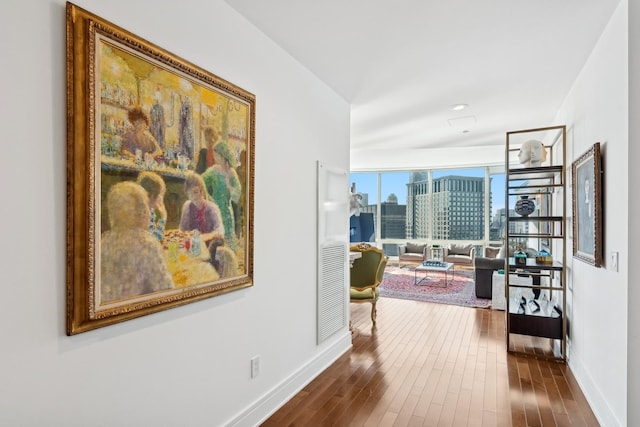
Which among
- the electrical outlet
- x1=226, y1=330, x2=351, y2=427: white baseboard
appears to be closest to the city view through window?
x1=226, y1=330, x2=351, y2=427: white baseboard

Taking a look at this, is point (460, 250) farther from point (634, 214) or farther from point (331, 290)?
point (634, 214)

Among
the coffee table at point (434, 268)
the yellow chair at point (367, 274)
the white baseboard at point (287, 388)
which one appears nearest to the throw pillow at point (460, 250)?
the coffee table at point (434, 268)

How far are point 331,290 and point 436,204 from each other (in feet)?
22.9

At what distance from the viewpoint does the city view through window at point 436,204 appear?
905 cm

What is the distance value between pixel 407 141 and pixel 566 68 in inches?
130

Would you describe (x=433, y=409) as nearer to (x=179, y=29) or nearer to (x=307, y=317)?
(x=307, y=317)

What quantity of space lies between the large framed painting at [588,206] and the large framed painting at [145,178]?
2241mm

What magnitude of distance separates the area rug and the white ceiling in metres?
2.90

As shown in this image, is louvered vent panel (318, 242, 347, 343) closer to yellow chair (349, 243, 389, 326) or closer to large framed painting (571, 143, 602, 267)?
yellow chair (349, 243, 389, 326)

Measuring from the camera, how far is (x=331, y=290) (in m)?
3.33

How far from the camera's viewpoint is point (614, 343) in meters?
2.14

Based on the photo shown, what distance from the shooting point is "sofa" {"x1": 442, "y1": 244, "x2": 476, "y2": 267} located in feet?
27.7

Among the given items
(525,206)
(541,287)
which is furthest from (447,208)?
(541,287)

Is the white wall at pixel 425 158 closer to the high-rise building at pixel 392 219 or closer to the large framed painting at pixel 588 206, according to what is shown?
the high-rise building at pixel 392 219
